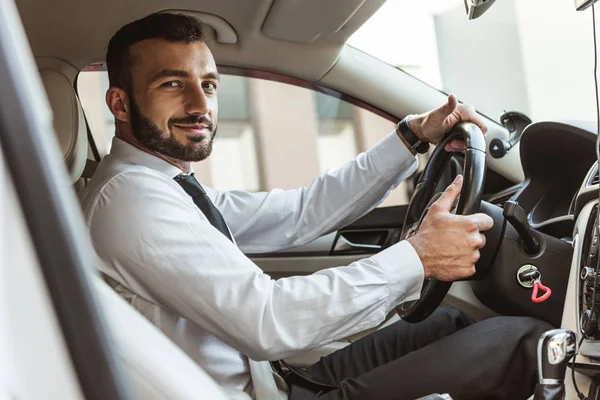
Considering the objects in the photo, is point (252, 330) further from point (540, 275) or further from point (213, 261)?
point (540, 275)

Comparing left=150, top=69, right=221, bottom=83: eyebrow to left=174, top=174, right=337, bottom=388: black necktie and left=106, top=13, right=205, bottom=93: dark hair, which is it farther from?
left=174, top=174, right=337, bottom=388: black necktie

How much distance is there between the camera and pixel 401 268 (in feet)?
4.17

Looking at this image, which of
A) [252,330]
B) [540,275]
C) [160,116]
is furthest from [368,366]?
[160,116]

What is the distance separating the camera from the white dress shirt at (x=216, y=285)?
121cm

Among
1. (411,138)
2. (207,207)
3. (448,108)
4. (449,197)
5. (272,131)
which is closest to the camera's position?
(449,197)

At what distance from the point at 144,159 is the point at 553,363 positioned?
0.87 meters

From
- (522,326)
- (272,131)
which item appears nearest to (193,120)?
(522,326)

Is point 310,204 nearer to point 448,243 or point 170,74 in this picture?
point 170,74

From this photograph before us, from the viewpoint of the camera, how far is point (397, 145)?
1855 millimetres

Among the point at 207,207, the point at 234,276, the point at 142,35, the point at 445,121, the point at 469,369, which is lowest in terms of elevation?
the point at 469,369

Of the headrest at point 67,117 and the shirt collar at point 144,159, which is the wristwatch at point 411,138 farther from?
the headrest at point 67,117

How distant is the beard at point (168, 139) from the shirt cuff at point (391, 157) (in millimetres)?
449

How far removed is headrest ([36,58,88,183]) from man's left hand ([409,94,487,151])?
845mm

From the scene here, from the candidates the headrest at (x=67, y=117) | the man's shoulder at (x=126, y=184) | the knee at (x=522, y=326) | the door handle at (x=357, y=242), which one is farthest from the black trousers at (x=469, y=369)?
the door handle at (x=357, y=242)
